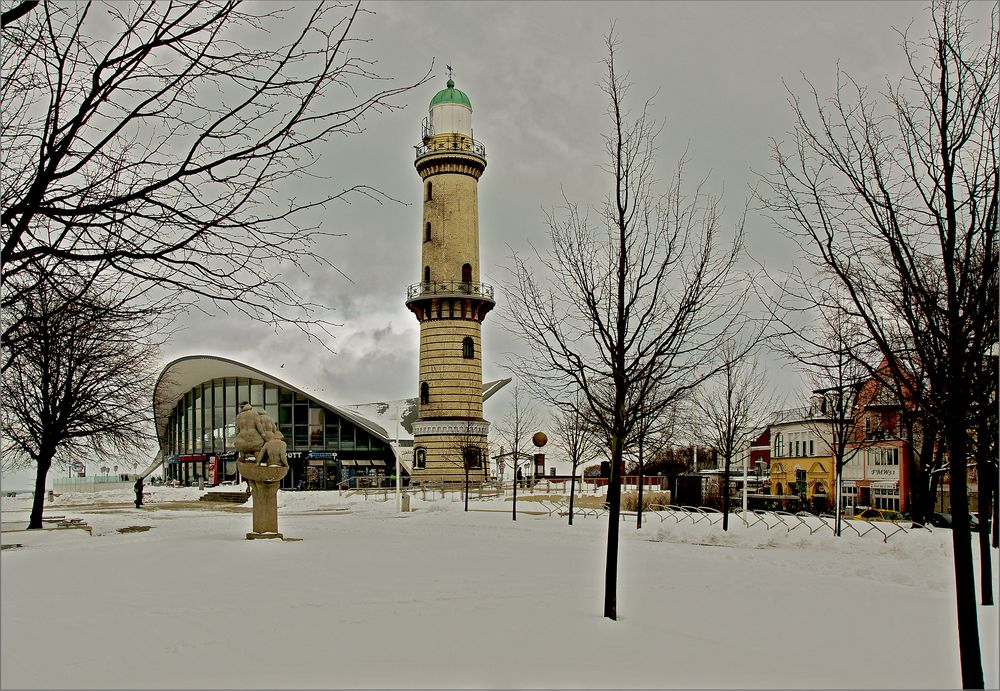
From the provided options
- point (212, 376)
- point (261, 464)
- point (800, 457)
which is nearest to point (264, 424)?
point (261, 464)

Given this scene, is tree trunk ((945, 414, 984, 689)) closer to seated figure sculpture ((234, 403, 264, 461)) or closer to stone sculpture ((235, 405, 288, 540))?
stone sculpture ((235, 405, 288, 540))

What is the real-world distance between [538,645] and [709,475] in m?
37.0

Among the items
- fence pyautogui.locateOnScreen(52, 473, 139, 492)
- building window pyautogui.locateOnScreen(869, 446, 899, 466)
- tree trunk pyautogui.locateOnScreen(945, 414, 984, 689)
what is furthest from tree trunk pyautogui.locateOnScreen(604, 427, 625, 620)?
fence pyautogui.locateOnScreen(52, 473, 139, 492)

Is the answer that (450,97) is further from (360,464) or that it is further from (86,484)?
(86,484)

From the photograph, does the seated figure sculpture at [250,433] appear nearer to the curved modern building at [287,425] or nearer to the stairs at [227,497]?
the stairs at [227,497]

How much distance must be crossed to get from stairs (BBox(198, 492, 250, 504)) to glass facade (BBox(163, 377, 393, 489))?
10623 millimetres

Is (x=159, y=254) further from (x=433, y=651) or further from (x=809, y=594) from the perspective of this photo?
(x=809, y=594)

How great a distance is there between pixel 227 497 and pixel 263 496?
1372 inches

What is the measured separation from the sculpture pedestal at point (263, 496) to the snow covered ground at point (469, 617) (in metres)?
1.36

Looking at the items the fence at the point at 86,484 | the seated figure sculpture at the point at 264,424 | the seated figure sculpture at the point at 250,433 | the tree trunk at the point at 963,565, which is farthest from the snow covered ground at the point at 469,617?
the fence at the point at 86,484

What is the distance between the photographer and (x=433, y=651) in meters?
7.94

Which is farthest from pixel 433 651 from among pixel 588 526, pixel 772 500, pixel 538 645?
pixel 772 500

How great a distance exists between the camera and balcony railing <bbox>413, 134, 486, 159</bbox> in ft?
166

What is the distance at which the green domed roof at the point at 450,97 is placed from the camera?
51.9 meters
